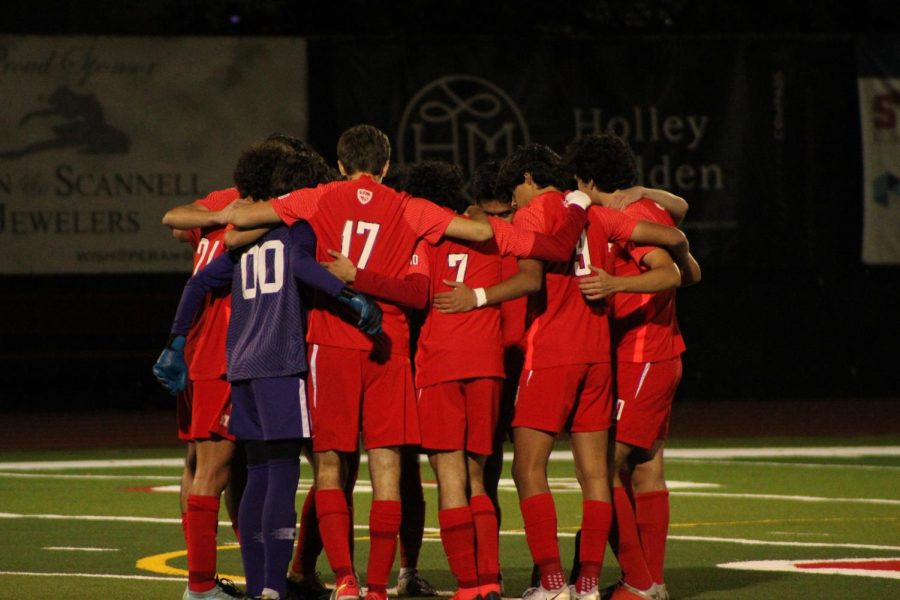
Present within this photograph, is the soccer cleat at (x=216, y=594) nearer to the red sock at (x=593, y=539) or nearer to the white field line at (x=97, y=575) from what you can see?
the white field line at (x=97, y=575)

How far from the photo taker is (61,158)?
19.6m

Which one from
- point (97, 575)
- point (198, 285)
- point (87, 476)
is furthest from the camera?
point (87, 476)

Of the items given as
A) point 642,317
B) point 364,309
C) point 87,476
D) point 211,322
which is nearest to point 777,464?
point 87,476

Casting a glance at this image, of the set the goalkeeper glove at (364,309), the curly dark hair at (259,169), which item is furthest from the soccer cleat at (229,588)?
the curly dark hair at (259,169)

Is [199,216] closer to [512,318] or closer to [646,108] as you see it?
[512,318]

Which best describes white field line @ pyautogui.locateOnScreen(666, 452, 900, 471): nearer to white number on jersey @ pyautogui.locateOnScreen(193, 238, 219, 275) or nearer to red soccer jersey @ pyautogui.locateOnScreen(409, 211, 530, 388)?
red soccer jersey @ pyautogui.locateOnScreen(409, 211, 530, 388)

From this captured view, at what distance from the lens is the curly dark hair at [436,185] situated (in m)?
8.44

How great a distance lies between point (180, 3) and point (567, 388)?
15.0 meters

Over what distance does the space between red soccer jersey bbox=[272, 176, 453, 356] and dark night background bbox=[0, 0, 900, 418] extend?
41.6 ft

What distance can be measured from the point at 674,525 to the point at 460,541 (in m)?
3.70

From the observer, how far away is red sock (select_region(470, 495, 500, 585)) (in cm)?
809

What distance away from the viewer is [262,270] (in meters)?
8.12

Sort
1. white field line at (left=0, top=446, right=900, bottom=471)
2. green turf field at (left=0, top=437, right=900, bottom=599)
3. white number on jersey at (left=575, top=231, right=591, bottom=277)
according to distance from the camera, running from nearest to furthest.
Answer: white number on jersey at (left=575, top=231, right=591, bottom=277) → green turf field at (left=0, top=437, right=900, bottom=599) → white field line at (left=0, top=446, right=900, bottom=471)

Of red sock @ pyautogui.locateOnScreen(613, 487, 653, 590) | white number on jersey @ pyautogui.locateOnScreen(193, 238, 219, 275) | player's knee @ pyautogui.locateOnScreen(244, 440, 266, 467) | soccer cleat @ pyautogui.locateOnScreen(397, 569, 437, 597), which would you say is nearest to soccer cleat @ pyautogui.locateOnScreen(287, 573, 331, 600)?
soccer cleat @ pyautogui.locateOnScreen(397, 569, 437, 597)
